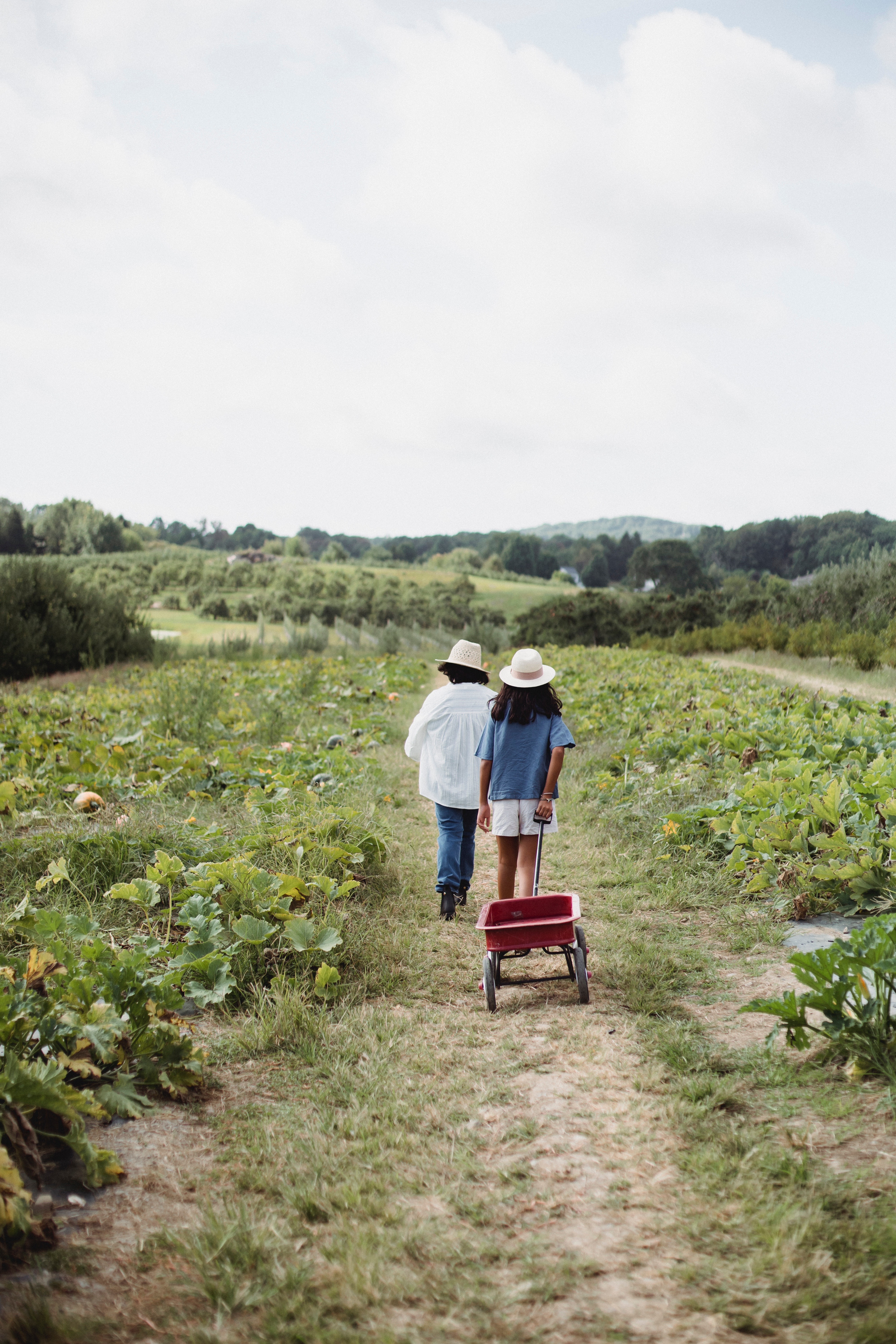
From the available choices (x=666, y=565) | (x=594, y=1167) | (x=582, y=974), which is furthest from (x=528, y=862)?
(x=666, y=565)

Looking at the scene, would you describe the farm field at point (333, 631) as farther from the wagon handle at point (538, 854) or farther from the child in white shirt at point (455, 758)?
the wagon handle at point (538, 854)

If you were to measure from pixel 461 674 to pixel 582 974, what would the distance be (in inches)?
90.0

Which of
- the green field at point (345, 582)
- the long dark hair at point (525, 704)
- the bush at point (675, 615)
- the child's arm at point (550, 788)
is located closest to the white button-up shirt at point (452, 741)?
the long dark hair at point (525, 704)

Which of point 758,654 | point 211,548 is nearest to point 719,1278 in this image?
point 758,654

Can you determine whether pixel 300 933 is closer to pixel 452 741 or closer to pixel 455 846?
pixel 455 846

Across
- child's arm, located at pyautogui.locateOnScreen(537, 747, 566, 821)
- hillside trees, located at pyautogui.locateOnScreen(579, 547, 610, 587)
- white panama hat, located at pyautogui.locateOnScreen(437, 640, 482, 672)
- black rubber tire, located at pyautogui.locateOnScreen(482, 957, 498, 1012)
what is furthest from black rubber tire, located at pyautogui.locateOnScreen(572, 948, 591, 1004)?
hillside trees, located at pyautogui.locateOnScreen(579, 547, 610, 587)

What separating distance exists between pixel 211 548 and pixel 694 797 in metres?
100

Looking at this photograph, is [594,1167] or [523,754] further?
[523,754]

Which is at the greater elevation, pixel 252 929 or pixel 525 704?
pixel 525 704

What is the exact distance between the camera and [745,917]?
4.88 metres

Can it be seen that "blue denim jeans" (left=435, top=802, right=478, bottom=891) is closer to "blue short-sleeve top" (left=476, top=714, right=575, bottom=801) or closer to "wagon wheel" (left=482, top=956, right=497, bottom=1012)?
"blue short-sleeve top" (left=476, top=714, right=575, bottom=801)

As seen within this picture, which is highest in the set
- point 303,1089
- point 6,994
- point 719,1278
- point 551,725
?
point 551,725

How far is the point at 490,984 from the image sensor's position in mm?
3867

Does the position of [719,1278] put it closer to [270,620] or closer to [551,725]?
[551,725]
